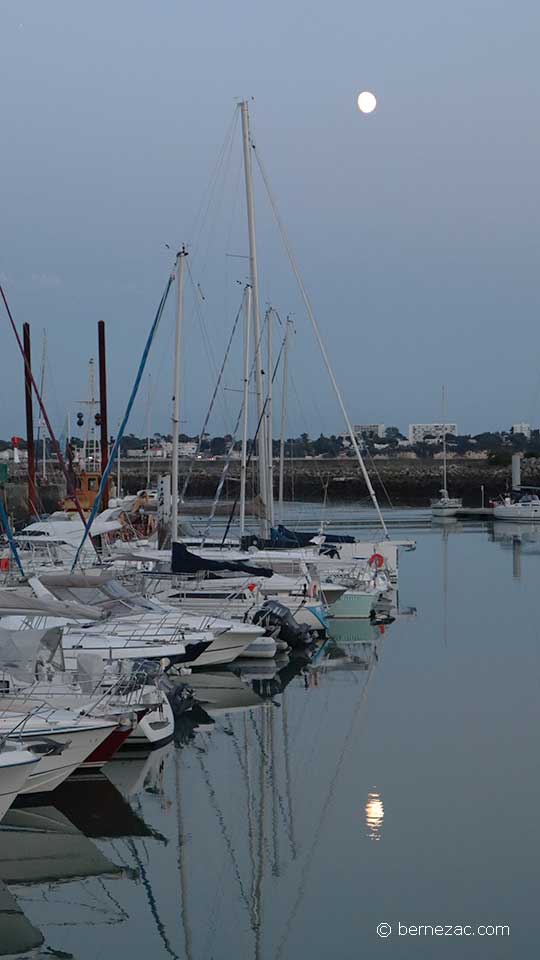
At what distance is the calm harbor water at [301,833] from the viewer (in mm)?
12656

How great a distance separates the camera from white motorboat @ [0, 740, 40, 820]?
13109mm

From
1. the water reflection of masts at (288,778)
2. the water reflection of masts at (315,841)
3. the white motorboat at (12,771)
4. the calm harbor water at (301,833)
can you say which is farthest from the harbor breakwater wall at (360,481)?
the white motorboat at (12,771)

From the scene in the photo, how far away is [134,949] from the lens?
12.2m

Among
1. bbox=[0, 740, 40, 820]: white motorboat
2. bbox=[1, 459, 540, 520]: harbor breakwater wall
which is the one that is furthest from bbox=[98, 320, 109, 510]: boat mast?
bbox=[1, 459, 540, 520]: harbor breakwater wall

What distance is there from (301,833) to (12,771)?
4.21 m

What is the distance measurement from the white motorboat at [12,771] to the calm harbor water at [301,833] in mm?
1097

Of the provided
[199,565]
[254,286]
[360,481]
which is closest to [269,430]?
[254,286]

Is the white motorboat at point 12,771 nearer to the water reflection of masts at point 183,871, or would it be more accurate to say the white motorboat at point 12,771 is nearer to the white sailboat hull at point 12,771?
the white sailboat hull at point 12,771

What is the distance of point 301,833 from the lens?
15656 millimetres

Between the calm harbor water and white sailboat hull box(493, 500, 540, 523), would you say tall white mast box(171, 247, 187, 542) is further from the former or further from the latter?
white sailboat hull box(493, 500, 540, 523)

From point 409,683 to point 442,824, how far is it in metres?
9.04

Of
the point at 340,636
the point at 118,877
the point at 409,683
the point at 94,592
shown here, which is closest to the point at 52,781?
the point at 118,877

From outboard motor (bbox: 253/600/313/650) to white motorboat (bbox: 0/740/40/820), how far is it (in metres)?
13.6

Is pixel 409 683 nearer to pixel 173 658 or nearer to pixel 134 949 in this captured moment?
pixel 173 658
